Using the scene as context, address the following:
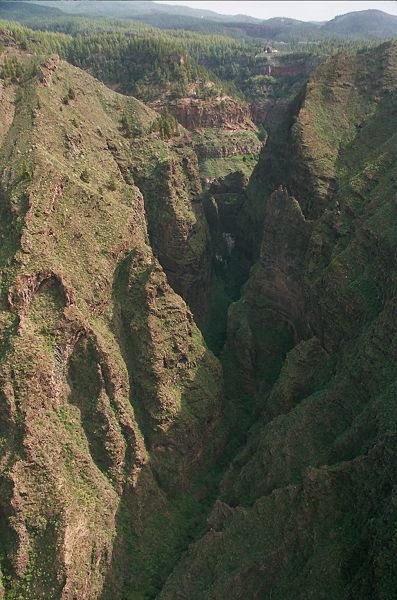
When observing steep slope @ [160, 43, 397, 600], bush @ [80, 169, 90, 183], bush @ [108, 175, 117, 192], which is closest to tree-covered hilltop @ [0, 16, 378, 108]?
steep slope @ [160, 43, 397, 600]

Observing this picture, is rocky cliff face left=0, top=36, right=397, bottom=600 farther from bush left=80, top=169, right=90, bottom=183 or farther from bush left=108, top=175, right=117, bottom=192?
bush left=108, top=175, right=117, bottom=192

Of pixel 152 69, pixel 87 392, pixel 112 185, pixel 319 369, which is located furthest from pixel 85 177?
pixel 152 69

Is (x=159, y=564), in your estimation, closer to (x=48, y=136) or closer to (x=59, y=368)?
(x=59, y=368)

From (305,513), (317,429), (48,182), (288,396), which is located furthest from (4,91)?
(305,513)

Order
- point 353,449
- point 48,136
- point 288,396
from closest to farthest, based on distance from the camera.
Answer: point 353,449
point 288,396
point 48,136

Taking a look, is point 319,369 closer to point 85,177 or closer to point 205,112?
point 85,177

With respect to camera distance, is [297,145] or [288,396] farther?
[297,145]

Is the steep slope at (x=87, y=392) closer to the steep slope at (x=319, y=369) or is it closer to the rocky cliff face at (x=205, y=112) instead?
the steep slope at (x=319, y=369)
